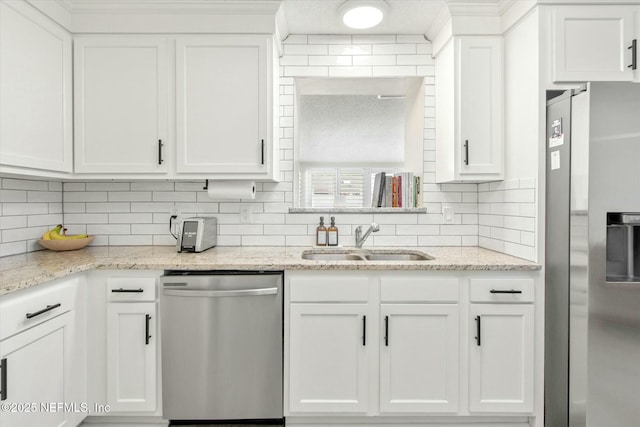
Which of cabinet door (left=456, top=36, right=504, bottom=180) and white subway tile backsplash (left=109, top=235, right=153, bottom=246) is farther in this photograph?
white subway tile backsplash (left=109, top=235, right=153, bottom=246)

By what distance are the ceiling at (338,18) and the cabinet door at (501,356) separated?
70.8 inches

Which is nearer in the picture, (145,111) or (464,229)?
(145,111)

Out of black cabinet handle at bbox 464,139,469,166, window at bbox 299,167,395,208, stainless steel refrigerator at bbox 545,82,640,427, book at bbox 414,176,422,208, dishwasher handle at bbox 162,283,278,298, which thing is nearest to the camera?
stainless steel refrigerator at bbox 545,82,640,427

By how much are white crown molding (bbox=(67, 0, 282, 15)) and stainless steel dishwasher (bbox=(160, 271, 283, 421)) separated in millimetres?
1539

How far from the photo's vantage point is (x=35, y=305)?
4.86ft

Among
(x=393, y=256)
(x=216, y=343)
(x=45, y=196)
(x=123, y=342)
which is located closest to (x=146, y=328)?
(x=123, y=342)

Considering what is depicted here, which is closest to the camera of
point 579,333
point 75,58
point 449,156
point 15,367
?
point 15,367

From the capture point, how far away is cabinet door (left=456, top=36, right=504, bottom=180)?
2.15 meters

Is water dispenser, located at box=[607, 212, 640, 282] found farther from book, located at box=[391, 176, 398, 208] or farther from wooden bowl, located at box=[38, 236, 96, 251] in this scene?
wooden bowl, located at box=[38, 236, 96, 251]

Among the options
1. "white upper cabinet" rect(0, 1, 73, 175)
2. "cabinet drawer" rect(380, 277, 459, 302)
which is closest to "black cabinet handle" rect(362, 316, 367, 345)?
"cabinet drawer" rect(380, 277, 459, 302)

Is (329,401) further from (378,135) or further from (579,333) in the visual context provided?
(378,135)

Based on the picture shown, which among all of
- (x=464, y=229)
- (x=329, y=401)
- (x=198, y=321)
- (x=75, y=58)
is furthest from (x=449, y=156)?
(x=75, y=58)

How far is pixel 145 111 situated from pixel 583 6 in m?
2.46

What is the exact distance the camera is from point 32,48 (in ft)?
6.11
